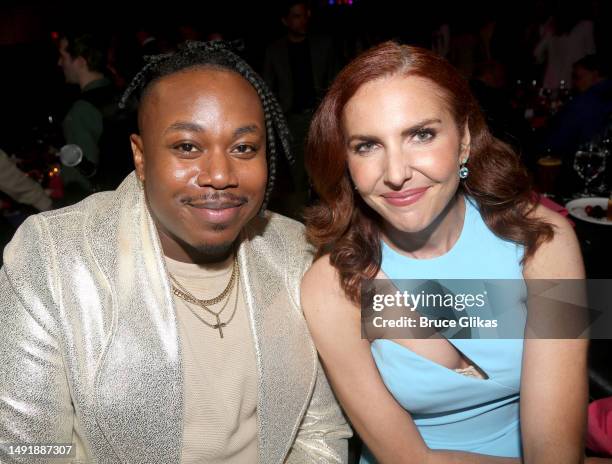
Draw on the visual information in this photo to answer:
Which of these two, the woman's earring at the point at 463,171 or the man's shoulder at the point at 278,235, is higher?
the woman's earring at the point at 463,171

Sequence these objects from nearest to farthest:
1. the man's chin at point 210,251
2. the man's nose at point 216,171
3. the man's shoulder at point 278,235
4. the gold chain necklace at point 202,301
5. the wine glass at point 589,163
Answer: the man's nose at point 216,171 → the man's chin at point 210,251 → the gold chain necklace at point 202,301 → the man's shoulder at point 278,235 → the wine glass at point 589,163

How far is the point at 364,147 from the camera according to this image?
4.87 feet

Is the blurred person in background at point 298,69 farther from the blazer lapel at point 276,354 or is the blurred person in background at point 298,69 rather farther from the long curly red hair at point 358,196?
the blazer lapel at point 276,354

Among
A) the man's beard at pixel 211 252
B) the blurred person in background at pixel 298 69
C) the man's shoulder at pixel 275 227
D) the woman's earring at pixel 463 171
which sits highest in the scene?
the blurred person in background at pixel 298 69

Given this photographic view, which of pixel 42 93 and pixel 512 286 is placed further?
pixel 42 93

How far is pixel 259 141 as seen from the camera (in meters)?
1.43

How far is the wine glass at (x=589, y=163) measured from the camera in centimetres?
315

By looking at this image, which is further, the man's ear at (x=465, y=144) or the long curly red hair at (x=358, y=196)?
the man's ear at (x=465, y=144)

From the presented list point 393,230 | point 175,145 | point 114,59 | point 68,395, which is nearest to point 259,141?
point 175,145

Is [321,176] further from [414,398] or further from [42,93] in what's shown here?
[42,93]

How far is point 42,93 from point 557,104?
5715 millimetres

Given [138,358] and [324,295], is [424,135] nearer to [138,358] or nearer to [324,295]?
[324,295]

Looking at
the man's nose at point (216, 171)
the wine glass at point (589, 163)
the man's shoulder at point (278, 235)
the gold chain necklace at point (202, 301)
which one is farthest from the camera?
the wine glass at point (589, 163)

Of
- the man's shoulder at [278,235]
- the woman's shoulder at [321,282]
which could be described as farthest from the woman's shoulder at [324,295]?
the man's shoulder at [278,235]
